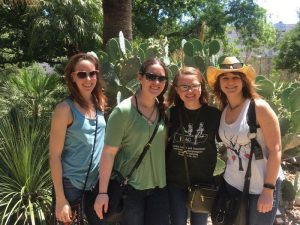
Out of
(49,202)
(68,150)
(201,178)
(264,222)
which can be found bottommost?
(49,202)

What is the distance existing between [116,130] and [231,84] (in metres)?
0.85

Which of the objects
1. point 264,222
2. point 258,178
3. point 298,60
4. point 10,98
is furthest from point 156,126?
point 298,60

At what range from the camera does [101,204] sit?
2613mm

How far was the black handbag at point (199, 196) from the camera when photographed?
2840mm

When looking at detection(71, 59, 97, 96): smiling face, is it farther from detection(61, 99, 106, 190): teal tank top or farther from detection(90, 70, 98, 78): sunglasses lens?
detection(61, 99, 106, 190): teal tank top

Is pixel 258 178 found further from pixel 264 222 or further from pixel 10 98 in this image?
pixel 10 98

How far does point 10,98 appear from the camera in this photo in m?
5.81

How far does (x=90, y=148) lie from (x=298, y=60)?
30574 millimetres

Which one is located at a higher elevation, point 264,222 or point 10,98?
point 10,98

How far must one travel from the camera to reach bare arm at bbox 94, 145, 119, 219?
262cm

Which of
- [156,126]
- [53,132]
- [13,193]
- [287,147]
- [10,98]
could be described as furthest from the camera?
[10,98]

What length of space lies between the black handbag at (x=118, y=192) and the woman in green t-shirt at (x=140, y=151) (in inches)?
0.9

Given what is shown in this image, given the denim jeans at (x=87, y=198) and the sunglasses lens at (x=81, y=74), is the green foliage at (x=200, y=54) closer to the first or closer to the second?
the sunglasses lens at (x=81, y=74)

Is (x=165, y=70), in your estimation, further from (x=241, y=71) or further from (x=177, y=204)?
(x=177, y=204)
